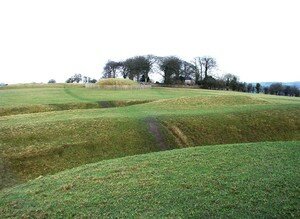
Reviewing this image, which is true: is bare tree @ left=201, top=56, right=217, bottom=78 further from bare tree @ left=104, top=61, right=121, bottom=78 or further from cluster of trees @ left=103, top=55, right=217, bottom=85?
bare tree @ left=104, top=61, right=121, bottom=78

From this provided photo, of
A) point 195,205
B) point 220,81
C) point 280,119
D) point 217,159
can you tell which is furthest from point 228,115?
point 220,81

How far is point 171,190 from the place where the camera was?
12.4m

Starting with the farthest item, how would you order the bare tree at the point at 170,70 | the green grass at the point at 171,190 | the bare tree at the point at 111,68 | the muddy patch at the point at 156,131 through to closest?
1. the bare tree at the point at 111,68
2. the bare tree at the point at 170,70
3. the muddy patch at the point at 156,131
4. the green grass at the point at 171,190

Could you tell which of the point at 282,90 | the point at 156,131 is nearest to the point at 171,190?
the point at 156,131

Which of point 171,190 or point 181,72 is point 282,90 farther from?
point 171,190

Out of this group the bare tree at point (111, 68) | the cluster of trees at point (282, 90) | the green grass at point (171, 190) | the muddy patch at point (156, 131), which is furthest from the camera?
the bare tree at point (111, 68)

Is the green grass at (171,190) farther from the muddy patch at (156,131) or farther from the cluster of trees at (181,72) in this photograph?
the cluster of trees at (181,72)

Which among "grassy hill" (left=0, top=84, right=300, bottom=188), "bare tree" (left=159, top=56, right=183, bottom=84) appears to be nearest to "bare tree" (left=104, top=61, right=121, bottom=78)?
"bare tree" (left=159, top=56, right=183, bottom=84)

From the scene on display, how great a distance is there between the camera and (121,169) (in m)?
15.4

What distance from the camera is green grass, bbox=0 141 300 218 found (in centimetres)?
1104

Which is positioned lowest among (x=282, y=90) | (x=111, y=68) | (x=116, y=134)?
(x=282, y=90)

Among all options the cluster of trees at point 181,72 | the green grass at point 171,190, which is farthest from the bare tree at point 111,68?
the green grass at point 171,190

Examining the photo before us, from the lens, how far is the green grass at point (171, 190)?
1104cm

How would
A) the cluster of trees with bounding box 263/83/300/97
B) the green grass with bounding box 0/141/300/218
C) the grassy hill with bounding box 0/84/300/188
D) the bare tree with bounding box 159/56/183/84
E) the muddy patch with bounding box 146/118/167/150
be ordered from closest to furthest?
the green grass with bounding box 0/141/300/218, the grassy hill with bounding box 0/84/300/188, the muddy patch with bounding box 146/118/167/150, the bare tree with bounding box 159/56/183/84, the cluster of trees with bounding box 263/83/300/97
